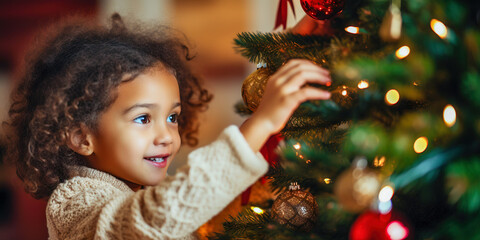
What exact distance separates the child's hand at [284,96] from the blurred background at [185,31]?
5.62 feet

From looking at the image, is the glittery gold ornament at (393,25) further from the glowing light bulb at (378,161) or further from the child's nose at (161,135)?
the child's nose at (161,135)

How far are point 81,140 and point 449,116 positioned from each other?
26.4 inches

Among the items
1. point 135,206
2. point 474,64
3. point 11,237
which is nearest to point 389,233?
point 474,64

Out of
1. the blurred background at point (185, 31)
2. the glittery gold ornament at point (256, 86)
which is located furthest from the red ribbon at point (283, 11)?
the blurred background at point (185, 31)

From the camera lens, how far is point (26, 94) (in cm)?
90

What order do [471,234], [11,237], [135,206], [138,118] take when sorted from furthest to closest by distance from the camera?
1. [11,237]
2. [138,118]
3. [135,206]
4. [471,234]

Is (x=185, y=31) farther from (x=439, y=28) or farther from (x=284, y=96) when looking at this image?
(x=439, y=28)

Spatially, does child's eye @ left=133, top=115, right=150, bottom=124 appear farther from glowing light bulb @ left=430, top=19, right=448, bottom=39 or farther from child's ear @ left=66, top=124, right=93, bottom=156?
glowing light bulb @ left=430, top=19, right=448, bottom=39

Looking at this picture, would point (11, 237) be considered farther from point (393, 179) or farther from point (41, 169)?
point (393, 179)

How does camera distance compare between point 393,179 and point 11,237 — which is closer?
point 393,179

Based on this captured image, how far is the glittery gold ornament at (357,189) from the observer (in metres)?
0.34

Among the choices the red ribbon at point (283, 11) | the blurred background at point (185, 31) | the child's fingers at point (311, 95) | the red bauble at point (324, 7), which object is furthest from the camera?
the blurred background at point (185, 31)

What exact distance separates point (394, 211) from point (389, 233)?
0.07 metres

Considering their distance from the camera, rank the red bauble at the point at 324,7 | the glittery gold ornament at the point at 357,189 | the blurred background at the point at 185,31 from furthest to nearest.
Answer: the blurred background at the point at 185,31
the red bauble at the point at 324,7
the glittery gold ornament at the point at 357,189
